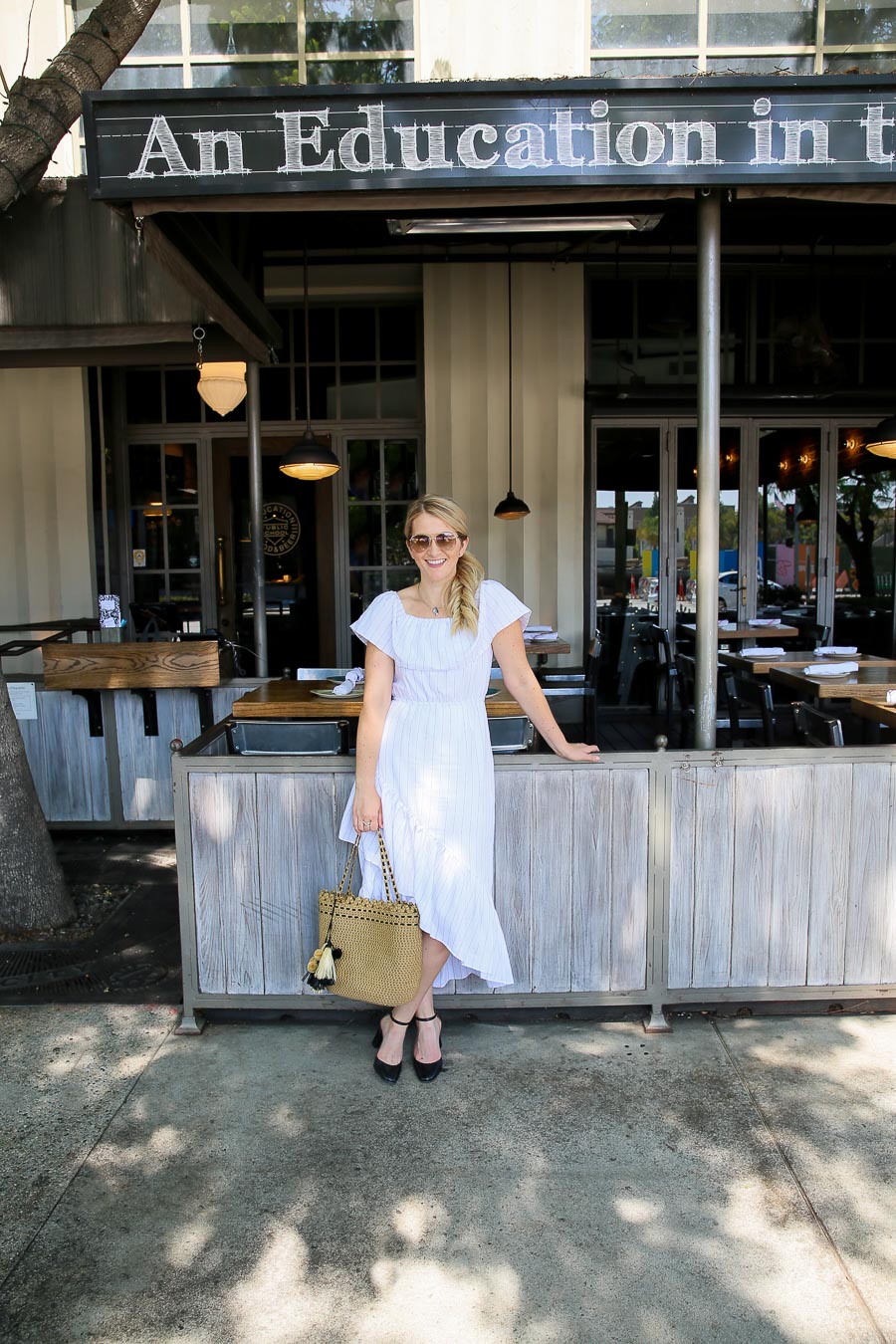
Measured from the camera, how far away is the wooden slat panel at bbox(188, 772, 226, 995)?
3.40 meters

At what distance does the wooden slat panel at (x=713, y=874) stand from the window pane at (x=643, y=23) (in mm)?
5834

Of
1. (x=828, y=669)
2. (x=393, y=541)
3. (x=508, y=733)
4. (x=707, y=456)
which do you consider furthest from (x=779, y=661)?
(x=393, y=541)

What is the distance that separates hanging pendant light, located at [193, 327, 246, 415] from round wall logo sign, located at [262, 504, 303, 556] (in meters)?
3.29

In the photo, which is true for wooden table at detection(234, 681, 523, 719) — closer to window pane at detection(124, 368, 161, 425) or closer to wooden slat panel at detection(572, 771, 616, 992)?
wooden slat panel at detection(572, 771, 616, 992)

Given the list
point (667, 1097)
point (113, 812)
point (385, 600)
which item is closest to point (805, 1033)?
point (667, 1097)

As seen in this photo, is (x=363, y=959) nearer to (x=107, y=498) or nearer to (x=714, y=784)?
(x=714, y=784)

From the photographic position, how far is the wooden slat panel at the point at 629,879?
334cm

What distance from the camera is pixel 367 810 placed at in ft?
9.86

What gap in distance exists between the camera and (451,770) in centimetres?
298

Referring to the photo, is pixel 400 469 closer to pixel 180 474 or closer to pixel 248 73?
pixel 180 474

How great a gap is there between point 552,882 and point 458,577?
114 centimetres

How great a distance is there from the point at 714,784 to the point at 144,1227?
216 cm

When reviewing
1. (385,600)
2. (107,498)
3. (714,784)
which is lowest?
(714,784)

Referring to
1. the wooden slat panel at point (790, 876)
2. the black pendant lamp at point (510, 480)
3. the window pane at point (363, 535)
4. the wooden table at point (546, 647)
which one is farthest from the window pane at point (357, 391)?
the wooden slat panel at point (790, 876)
